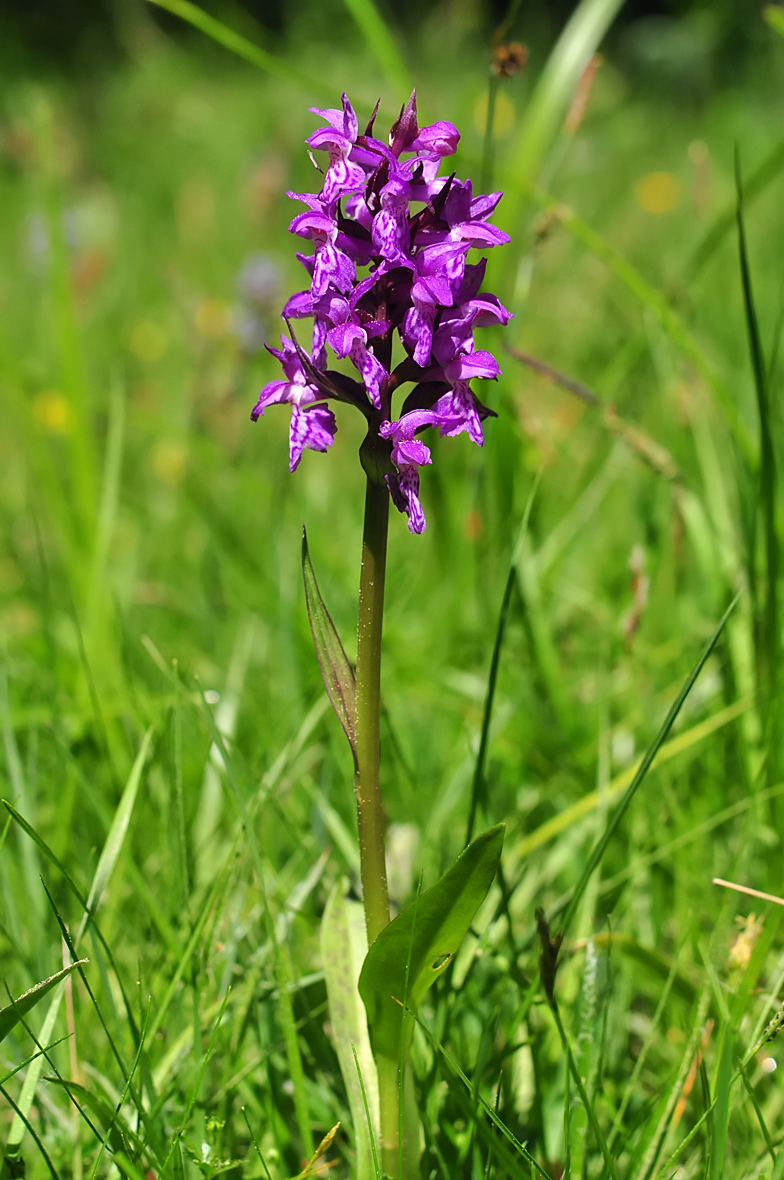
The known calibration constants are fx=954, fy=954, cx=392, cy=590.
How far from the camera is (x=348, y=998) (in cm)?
144

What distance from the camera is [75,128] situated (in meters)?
10.7

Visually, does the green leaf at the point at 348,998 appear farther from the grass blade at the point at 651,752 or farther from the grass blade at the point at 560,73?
the grass blade at the point at 560,73

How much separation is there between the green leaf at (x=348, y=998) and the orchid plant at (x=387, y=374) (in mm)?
73

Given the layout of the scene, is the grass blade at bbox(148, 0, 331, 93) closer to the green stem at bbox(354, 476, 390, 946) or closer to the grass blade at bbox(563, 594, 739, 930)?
the green stem at bbox(354, 476, 390, 946)

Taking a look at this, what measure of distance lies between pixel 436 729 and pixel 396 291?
1.59 meters

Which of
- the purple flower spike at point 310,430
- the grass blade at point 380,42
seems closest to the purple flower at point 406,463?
the purple flower spike at point 310,430

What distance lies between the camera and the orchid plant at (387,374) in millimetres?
1191

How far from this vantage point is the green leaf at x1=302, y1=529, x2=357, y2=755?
129cm

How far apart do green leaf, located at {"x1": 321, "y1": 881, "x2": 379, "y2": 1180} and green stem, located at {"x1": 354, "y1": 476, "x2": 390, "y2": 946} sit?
16 centimetres

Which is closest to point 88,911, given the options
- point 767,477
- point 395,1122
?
point 395,1122

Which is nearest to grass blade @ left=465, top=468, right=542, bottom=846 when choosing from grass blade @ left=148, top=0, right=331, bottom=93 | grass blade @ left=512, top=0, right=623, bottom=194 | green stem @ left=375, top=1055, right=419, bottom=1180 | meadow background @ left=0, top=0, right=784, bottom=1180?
meadow background @ left=0, top=0, right=784, bottom=1180

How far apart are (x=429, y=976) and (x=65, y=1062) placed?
74 cm

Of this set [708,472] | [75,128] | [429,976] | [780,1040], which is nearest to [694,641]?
[708,472]

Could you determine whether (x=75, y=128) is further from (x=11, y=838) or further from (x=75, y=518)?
(x=11, y=838)
